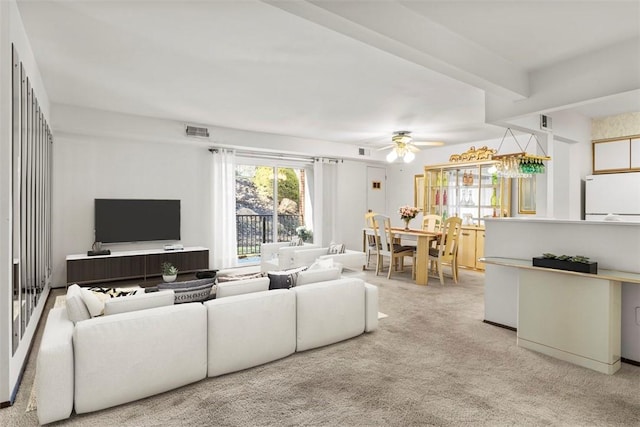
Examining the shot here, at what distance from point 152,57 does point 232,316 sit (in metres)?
2.47

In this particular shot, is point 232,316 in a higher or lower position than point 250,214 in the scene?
lower

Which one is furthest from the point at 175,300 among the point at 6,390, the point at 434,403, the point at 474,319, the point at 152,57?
the point at 474,319

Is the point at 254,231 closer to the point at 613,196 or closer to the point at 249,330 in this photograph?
the point at 249,330

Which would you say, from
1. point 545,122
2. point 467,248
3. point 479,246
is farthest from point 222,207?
point 545,122

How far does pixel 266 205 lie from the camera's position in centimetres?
767

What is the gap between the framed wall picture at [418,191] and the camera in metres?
8.35

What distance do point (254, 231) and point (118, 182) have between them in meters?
2.74

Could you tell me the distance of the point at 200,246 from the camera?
261 inches

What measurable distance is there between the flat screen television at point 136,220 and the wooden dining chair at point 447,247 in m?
4.49

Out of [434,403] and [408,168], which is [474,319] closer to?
[434,403]

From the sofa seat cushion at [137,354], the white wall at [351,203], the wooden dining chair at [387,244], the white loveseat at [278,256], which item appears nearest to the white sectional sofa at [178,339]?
the sofa seat cushion at [137,354]

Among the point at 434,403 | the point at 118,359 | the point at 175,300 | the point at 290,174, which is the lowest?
the point at 434,403

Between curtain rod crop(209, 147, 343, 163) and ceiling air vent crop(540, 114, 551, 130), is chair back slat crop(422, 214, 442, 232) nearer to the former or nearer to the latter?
curtain rod crop(209, 147, 343, 163)

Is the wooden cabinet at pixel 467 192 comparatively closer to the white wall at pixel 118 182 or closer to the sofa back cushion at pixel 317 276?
the sofa back cushion at pixel 317 276
